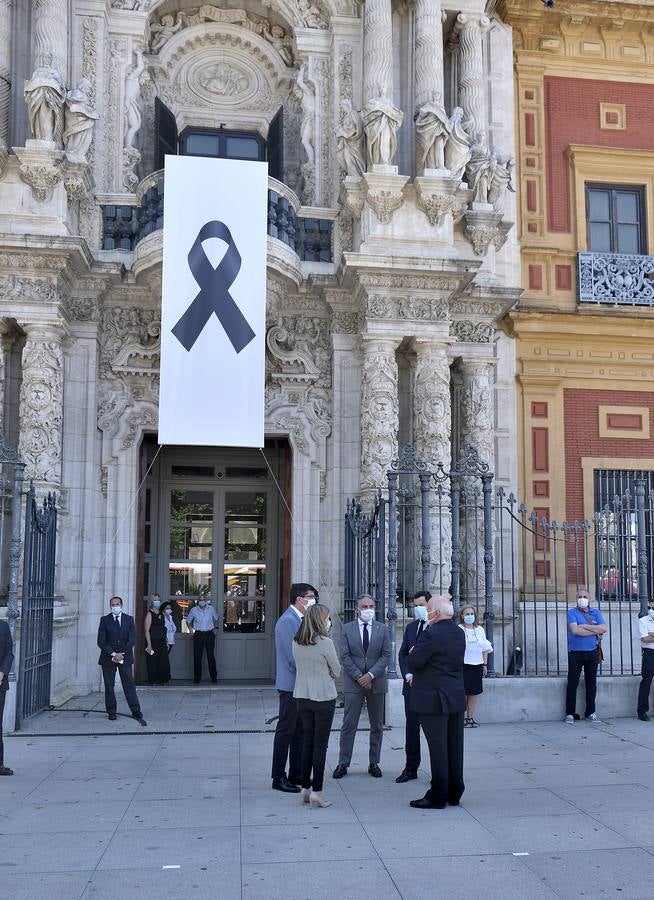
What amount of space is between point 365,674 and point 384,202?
8911mm

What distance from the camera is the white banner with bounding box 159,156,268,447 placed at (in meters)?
14.6

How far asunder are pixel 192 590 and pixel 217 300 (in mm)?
6174

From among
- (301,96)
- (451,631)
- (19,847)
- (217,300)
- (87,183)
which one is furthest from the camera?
(301,96)

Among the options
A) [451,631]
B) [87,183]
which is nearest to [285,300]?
[87,183]

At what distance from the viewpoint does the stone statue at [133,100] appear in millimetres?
17047

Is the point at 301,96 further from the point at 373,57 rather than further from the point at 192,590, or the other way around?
the point at 192,590

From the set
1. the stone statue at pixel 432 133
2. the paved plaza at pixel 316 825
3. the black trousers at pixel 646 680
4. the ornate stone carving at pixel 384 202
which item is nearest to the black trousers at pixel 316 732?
the paved plaza at pixel 316 825

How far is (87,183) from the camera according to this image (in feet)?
52.7

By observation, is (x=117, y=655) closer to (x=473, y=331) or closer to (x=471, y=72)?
(x=473, y=331)

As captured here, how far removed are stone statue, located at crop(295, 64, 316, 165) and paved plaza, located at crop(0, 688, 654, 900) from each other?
1052 centimetres

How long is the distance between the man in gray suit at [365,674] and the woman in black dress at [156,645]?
7.34m

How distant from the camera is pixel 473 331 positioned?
17312 millimetres

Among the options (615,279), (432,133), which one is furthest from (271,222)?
(615,279)

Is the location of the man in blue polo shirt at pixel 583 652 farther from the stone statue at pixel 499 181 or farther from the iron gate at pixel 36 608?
the stone statue at pixel 499 181
